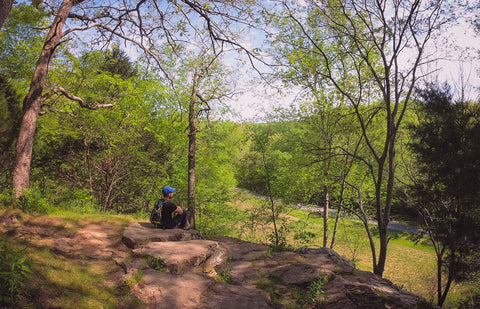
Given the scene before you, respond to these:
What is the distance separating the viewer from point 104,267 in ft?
14.9

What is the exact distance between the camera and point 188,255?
525cm

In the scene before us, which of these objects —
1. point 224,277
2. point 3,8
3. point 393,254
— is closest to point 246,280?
point 224,277

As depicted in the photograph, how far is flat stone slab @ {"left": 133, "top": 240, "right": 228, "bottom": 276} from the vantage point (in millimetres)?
4941

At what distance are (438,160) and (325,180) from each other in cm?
745

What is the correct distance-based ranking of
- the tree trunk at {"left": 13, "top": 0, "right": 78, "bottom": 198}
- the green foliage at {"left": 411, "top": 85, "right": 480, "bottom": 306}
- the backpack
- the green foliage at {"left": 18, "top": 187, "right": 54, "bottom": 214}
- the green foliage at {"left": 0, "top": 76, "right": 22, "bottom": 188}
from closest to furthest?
1. the green foliage at {"left": 18, "top": 187, "right": 54, "bottom": 214}
2. the green foliage at {"left": 411, "top": 85, "right": 480, "bottom": 306}
3. the tree trunk at {"left": 13, "top": 0, "right": 78, "bottom": 198}
4. the backpack
5. the green foliage at {"left": 0, "top": 76, "right": 22, "bottom": 188}

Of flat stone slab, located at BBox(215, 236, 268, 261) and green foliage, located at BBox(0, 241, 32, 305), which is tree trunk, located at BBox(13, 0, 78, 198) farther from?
flat stone slab, located at BBox(215, 236, 268, 261)

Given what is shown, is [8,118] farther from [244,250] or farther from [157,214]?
[244,250]

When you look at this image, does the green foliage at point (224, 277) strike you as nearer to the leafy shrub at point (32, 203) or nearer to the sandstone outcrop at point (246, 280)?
the sandstone outcrop at point (246, 280)

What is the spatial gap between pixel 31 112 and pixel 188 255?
565 centimetres

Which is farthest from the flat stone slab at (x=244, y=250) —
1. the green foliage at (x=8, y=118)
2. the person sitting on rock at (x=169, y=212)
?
the green foliage at (x=8, y=118)

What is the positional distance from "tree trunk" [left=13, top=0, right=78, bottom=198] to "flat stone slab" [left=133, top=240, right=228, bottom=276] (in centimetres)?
390

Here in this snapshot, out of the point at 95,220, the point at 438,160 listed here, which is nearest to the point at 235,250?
the point at 95,220

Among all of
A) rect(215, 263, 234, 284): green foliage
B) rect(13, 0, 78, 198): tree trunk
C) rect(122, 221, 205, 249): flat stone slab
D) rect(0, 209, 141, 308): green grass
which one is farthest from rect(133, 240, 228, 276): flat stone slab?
rect(13, 0, 78, 198): tree trunk

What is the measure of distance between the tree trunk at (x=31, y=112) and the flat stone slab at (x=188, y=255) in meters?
3.90
